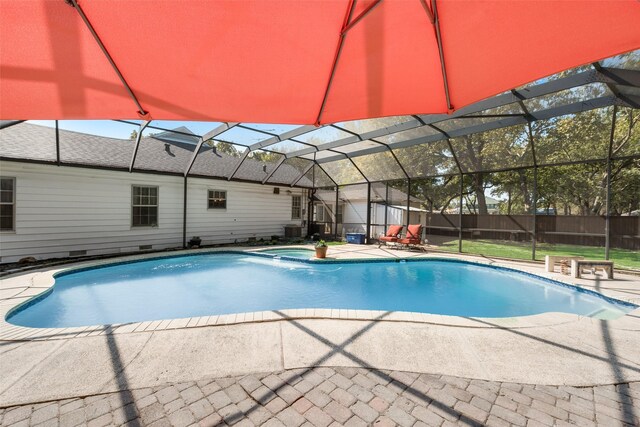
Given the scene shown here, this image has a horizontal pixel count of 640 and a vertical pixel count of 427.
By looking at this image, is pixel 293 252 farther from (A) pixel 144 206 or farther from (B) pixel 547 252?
(B) pixel 547 252

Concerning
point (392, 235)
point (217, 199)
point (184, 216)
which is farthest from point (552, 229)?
point (184, 216)

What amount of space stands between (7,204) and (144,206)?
3.24 metres

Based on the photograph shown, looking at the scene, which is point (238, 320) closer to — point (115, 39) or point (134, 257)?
point (115, 39)

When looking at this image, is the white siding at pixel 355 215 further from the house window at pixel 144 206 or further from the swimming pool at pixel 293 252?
the house window at pixel 144 206

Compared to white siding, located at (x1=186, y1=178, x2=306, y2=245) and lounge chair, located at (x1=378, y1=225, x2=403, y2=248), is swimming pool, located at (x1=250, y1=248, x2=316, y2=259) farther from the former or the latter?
lounge chair, located at (x1=378, y1=225, x2=403, y2=248)

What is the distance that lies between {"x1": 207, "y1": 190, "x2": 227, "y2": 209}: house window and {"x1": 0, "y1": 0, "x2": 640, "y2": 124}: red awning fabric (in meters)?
9.68

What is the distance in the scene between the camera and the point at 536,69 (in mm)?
2076

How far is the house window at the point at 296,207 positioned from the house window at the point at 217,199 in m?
3.94

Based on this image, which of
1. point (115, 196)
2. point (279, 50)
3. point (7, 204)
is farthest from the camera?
point (115, 196)

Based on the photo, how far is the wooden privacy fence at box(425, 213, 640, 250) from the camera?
8.47 meters

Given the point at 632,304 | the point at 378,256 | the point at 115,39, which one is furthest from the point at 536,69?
the point at 378,256

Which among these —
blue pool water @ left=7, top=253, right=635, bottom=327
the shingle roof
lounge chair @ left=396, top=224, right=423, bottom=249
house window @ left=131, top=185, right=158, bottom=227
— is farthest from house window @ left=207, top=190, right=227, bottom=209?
lounge chair @ left=396, top=224, right=423, bottom=249

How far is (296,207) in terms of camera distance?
1526 centimetres

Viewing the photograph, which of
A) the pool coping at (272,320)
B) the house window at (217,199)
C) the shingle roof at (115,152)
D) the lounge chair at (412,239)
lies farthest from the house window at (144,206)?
the lounge chair at (412,239)
